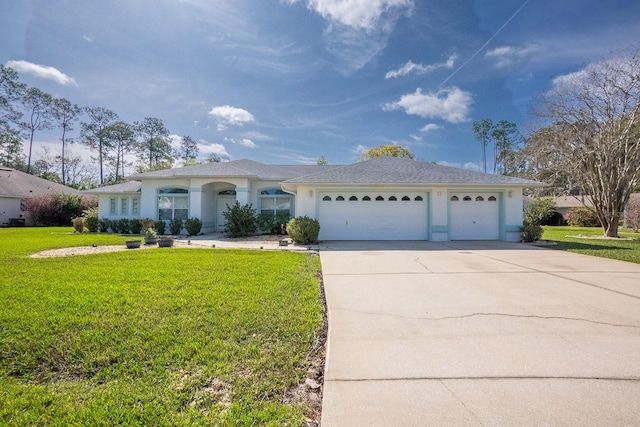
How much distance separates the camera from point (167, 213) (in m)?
17.7

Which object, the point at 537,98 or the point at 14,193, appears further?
the point at 14,193

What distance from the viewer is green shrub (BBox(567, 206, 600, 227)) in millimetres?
27016

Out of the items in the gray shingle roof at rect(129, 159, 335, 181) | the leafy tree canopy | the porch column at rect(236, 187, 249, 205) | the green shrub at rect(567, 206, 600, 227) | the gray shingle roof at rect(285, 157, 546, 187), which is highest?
the leafy tree canopy

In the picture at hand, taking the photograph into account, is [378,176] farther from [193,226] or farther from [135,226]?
[135,226]

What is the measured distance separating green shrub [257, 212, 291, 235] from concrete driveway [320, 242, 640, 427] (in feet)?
33.1

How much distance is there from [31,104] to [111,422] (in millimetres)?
50607

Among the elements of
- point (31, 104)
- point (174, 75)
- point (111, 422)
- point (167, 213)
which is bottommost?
point (111, 422)

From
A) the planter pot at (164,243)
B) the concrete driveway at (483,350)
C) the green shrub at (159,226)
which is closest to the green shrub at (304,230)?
the planter pot at (164,243)

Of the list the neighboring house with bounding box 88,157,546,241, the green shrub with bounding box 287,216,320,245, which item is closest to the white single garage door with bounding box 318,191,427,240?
the neighboring house with bounding box 88,157,546,241

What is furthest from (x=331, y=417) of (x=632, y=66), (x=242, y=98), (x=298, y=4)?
(x=632, y=66)

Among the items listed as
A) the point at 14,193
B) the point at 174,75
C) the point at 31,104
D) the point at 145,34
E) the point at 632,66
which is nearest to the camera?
the point at 145,34

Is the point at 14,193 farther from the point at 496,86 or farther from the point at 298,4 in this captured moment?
the point at 496,86

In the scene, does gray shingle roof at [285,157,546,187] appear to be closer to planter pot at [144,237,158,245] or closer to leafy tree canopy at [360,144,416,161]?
planter pot at [144,237,158,245]

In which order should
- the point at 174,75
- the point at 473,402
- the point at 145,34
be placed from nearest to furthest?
the point at 473,402 → the point at 145,34 → the point at 174,75
